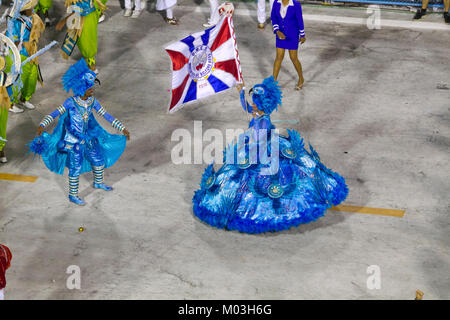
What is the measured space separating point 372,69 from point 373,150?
8.60ft

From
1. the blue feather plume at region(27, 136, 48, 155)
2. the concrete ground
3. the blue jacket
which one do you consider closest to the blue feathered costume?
the concrete ground

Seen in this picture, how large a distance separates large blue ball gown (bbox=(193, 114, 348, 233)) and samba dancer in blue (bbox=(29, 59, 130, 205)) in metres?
1.48

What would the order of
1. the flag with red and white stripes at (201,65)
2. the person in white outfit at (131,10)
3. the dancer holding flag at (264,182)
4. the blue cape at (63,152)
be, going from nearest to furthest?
the dancer holding flag at (264,182)
the blue cape at (63,152)
the flag with red and white stripes at (201,65)
the person in white outfit at (131,10)

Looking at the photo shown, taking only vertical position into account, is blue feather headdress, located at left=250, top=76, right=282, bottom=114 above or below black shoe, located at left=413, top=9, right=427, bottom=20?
above

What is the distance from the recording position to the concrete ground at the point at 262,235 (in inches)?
309

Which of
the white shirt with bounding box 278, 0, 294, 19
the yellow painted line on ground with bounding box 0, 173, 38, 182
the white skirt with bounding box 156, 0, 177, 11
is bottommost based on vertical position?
the yellow painted line on ground with bounding box 0, 173, 38, 182

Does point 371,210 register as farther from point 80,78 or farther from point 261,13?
point 261,13

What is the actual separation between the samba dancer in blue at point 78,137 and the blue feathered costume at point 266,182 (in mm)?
1509

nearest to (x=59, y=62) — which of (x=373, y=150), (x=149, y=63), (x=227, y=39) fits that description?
(x=149, y=63)

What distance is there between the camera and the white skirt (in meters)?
13.8

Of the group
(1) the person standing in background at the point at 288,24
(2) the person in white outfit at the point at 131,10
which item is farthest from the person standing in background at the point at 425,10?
(2) the person in white outfit at the point at 131,10

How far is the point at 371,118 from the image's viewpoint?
10961 mm

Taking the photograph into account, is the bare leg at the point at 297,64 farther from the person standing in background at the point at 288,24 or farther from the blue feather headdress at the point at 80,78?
the blue feather headdress at the point at 80,78

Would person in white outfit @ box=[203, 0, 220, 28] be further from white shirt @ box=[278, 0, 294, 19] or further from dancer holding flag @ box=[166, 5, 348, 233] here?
dancer holding flag @ box=[166, 5, 348, 233]
